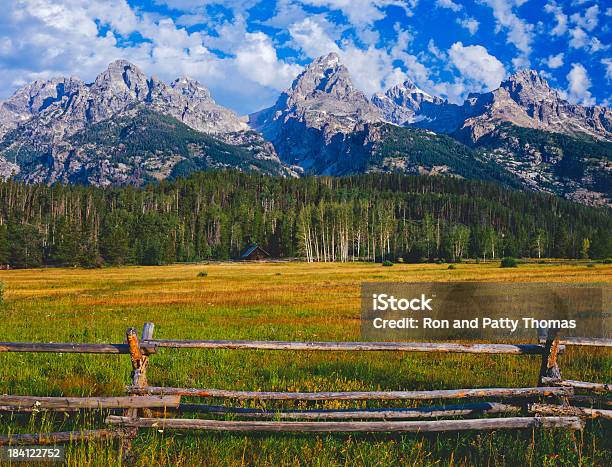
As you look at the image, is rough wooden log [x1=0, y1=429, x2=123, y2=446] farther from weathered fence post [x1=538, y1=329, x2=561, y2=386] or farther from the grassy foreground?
weathered fence post [x1=538, y1=329, x2=561, y2=386]

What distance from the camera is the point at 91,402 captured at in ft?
24.0

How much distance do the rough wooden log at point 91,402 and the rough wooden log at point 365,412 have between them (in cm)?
74

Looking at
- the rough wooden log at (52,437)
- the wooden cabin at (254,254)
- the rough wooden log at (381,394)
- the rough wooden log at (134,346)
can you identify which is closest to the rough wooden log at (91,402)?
the rough wooden log at (381,394)

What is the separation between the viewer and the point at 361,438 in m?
7.88

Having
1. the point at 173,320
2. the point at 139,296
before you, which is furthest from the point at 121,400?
the point at 139,296

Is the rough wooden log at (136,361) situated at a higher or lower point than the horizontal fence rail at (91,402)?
higher

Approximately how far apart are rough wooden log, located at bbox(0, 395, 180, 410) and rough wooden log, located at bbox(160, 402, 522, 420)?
0.74 metres

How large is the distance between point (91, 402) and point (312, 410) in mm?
3679

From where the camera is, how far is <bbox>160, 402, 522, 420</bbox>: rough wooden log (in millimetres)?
7566

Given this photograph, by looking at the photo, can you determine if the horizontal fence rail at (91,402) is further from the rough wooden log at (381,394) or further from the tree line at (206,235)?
the tree line at (206,235)

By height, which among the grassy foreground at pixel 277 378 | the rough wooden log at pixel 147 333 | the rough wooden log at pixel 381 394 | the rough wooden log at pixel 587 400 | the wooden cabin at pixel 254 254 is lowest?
the grassy foreground at pixel 277 378

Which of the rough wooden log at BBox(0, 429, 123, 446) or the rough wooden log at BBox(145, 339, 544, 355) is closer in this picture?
the rough wooden log at BBox(0, 429, 123, 446)

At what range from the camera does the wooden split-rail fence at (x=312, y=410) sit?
23.6 feet

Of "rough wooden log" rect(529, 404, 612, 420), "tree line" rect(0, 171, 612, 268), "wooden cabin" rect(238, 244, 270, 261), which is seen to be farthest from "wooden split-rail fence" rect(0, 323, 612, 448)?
"wooden cabin" rect(238, 244, 270, 261)
